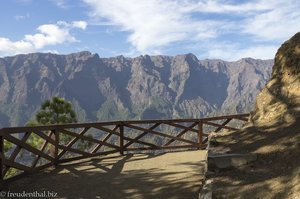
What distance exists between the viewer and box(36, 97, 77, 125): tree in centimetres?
3110

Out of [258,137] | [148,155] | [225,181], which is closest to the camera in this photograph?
[225,181]

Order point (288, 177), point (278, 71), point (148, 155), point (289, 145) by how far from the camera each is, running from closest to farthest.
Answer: point (288, 177), point (289, 145), point (278, 71), point (148, 155)

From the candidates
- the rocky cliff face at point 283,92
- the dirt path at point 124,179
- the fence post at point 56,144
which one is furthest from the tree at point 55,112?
the rocky cliff face at point 283,92

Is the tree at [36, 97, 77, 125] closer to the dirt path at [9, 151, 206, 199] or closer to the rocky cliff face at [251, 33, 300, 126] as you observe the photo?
the dirt path at [9, 151, 206, 199]

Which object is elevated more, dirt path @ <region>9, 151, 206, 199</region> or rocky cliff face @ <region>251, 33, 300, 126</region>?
rocky cliff face @ <region>251, 33, 300, 126</region>

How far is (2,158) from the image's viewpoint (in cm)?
973

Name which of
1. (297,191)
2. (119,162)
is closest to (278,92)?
(297,191)

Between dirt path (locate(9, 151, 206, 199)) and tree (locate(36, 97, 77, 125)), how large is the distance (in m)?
18.3

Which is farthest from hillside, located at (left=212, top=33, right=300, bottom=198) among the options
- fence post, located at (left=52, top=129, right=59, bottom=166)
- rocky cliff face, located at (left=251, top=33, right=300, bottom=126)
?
fence post, located at (left=52, top=129, right=59, bottom=166)

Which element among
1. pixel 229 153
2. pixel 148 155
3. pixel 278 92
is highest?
pixel 278 92

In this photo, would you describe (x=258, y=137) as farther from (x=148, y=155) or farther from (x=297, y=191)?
(x=148, y=155)

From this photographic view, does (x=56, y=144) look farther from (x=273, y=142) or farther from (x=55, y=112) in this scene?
(x=55, y=112)

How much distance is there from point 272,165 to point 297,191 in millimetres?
1432

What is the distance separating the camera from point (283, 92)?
10.0 meters
